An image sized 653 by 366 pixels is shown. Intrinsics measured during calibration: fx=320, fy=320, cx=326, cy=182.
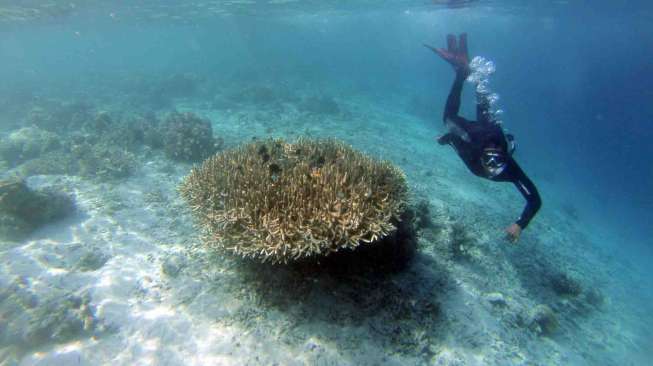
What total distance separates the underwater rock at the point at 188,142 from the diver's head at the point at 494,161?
33.2 feet

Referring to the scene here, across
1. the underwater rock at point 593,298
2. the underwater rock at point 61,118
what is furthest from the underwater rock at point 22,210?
the underwater rock at point 593,298

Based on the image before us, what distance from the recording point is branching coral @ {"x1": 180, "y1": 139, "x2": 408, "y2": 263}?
14.2 feet

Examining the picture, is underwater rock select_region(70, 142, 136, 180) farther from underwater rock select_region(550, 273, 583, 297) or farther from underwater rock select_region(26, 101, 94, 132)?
underwater rock select_region(550, 273, 583, 297)

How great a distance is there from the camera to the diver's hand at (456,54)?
32.6 feet

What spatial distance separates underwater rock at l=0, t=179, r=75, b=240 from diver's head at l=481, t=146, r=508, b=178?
10.6m

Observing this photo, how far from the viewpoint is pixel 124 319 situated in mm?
5477

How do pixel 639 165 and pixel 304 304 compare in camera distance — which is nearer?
pixel 304 304

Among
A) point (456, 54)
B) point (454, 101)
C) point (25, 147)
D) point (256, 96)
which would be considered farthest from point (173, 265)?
point (256, 96)

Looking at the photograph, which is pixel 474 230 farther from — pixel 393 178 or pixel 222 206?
pixel 222 206

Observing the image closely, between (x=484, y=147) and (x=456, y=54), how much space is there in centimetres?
526

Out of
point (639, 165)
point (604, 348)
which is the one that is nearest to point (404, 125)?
point (604, 348)

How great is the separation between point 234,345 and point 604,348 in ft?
27.2

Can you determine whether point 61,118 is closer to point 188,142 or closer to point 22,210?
point 188,142

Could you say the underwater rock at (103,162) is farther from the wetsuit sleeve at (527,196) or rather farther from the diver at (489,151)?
the wetsuit sleeve at (527,196)
